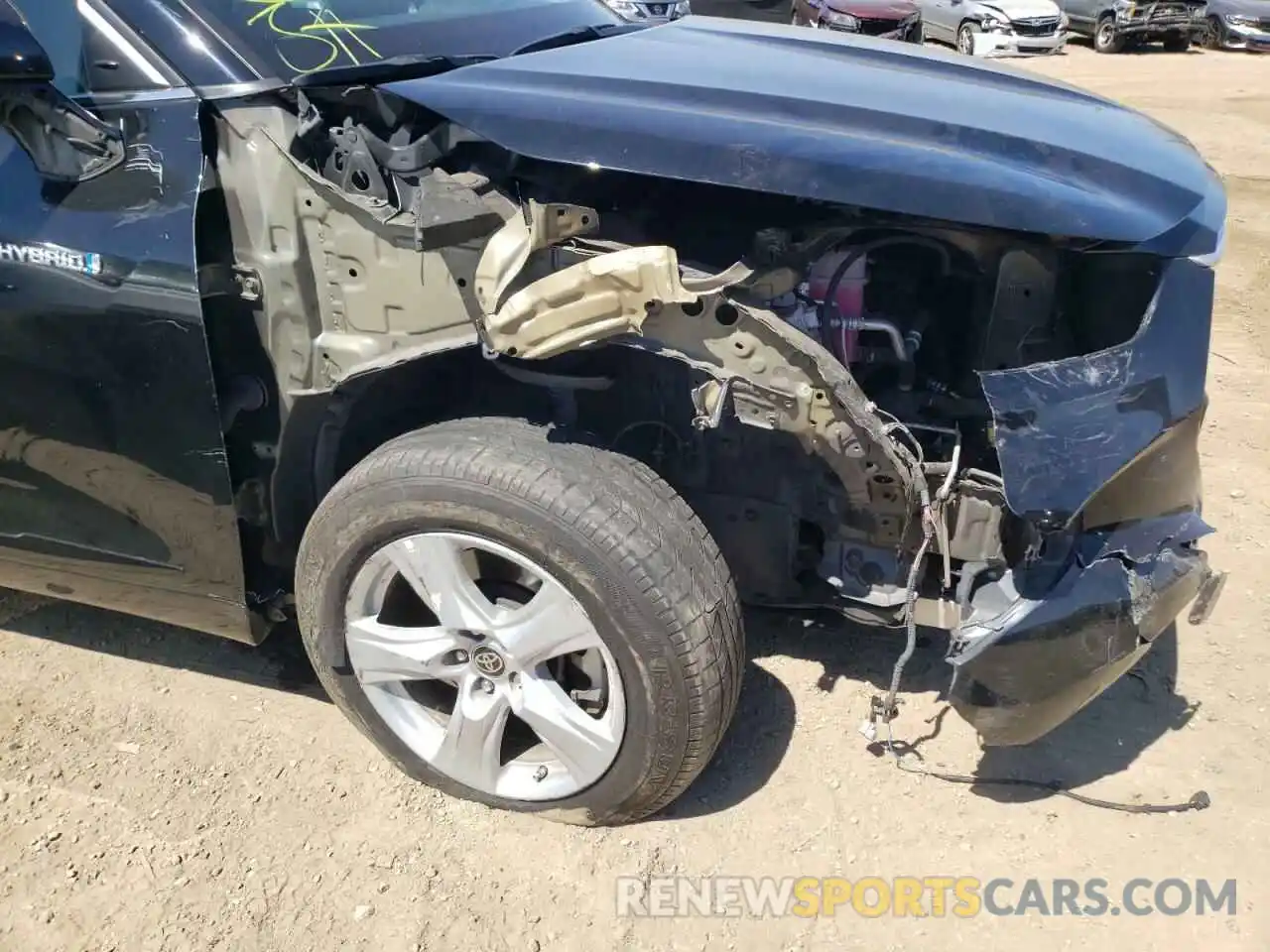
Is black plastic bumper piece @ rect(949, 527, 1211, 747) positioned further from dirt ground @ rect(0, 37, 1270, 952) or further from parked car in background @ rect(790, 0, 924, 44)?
parked car in background @ rect(790, 0, 924, 44)

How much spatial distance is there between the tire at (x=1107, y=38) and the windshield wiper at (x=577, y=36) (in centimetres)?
1510

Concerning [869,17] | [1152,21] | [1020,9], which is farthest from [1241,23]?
[869,17]

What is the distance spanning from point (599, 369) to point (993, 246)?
880mm

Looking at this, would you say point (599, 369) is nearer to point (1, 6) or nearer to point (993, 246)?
point (993, 246)

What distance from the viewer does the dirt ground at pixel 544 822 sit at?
2234 millimetres

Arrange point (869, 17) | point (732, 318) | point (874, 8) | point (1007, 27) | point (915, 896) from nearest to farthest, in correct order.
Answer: point (732, 318)
point (915, 896)
point (869, 17)
point (874, 8)
point (1007, 27)

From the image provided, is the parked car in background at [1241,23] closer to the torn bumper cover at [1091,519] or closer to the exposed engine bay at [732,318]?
the exposed engine bay at [732,318]

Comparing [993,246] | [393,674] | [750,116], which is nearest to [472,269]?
[750,116]

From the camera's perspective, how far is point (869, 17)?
1227cm

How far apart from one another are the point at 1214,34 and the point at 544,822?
17.7 metres

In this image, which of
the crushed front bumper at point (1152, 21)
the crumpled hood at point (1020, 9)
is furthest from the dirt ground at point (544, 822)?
the crushed front bumper at point (1152, 21)

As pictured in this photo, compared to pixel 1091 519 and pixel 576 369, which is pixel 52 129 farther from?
pixel 1091 519

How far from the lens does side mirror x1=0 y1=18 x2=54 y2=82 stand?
2105 millimetres

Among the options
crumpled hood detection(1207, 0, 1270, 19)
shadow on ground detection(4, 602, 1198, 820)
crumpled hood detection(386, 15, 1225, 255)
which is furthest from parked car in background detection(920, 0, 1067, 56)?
shadow on ground detection(4, 602, 1198, 820)
